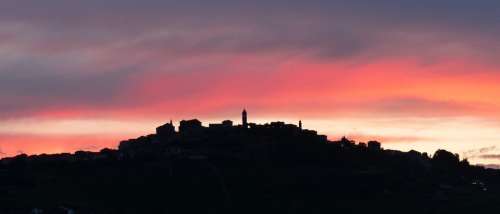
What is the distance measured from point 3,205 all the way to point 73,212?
1206 cm

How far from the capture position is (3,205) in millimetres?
195375

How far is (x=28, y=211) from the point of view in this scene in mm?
191125

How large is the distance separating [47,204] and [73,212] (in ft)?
23.8

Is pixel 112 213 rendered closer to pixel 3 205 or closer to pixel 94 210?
pixel 94 210

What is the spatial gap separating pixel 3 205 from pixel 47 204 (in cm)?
755

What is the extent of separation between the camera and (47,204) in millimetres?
198750

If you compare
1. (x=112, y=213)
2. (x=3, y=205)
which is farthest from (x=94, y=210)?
(x=3, y=205)

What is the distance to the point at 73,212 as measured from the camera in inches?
7628

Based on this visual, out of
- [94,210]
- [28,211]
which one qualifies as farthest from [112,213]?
[28,211]

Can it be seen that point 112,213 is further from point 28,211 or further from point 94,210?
point 28,211

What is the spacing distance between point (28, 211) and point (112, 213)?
15259 mm

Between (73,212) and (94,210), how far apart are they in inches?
246

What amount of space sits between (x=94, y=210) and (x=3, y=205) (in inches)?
599
